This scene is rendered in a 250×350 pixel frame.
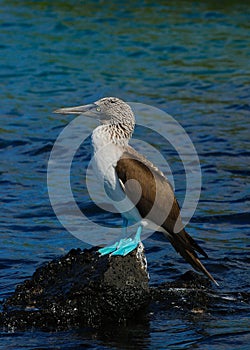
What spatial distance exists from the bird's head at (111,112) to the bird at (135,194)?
21cm

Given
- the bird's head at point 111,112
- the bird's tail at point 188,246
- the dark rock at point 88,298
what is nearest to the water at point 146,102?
the dark rock at point 88,298

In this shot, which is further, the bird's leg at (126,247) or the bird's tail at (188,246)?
the bird's tail at (188,246)

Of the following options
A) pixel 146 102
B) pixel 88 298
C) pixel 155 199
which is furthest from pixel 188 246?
pixel 146 102

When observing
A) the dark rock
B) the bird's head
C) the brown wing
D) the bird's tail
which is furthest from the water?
the bird's head

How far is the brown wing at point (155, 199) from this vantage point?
9.30 metres

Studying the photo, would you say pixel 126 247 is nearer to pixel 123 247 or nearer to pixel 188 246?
pixel 123 247

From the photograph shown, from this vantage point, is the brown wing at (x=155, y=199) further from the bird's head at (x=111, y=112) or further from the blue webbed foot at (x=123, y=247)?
the bird's head at (x=111, y=112)

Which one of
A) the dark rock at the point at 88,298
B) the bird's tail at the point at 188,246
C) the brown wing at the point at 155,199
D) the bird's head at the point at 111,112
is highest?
the bird's head at the point at 111,112

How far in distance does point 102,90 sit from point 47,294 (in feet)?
33.6

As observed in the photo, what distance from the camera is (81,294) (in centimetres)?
911

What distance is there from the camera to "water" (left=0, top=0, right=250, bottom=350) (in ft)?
30.6

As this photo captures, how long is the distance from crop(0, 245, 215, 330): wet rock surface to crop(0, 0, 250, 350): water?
0.61 feet

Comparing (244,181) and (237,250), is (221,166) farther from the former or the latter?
(237,250)

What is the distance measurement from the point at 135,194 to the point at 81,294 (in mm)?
1242
